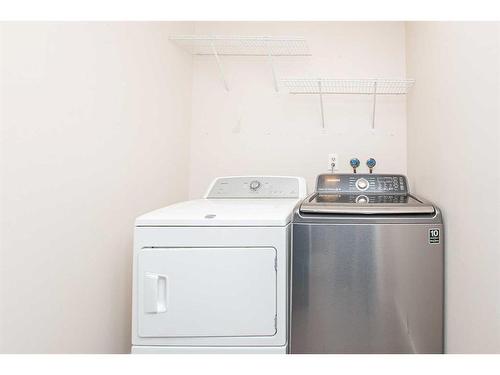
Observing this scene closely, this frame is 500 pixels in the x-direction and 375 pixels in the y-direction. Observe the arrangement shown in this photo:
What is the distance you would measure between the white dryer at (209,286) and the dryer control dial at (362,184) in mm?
924

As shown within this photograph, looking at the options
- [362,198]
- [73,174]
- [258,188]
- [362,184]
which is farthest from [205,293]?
[362,184]

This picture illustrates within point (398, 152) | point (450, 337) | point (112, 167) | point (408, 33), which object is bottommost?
point (450, 337)

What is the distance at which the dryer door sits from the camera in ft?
4.10

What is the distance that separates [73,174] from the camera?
1271mm

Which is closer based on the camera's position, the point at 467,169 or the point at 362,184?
the point at 467,169

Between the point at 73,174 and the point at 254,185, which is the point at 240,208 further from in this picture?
the point at 73,174

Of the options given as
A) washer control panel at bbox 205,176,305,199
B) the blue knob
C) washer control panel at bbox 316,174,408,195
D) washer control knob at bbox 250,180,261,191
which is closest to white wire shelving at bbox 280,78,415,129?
the blue knob

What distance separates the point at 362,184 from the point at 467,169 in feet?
2.64

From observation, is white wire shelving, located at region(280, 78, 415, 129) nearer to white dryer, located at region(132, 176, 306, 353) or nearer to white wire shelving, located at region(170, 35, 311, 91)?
white wire shelving, located at region(170, 35, 311, 91)

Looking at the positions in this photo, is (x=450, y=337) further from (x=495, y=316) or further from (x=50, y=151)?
(x=50, y=151)

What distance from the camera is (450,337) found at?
4.56 ft
